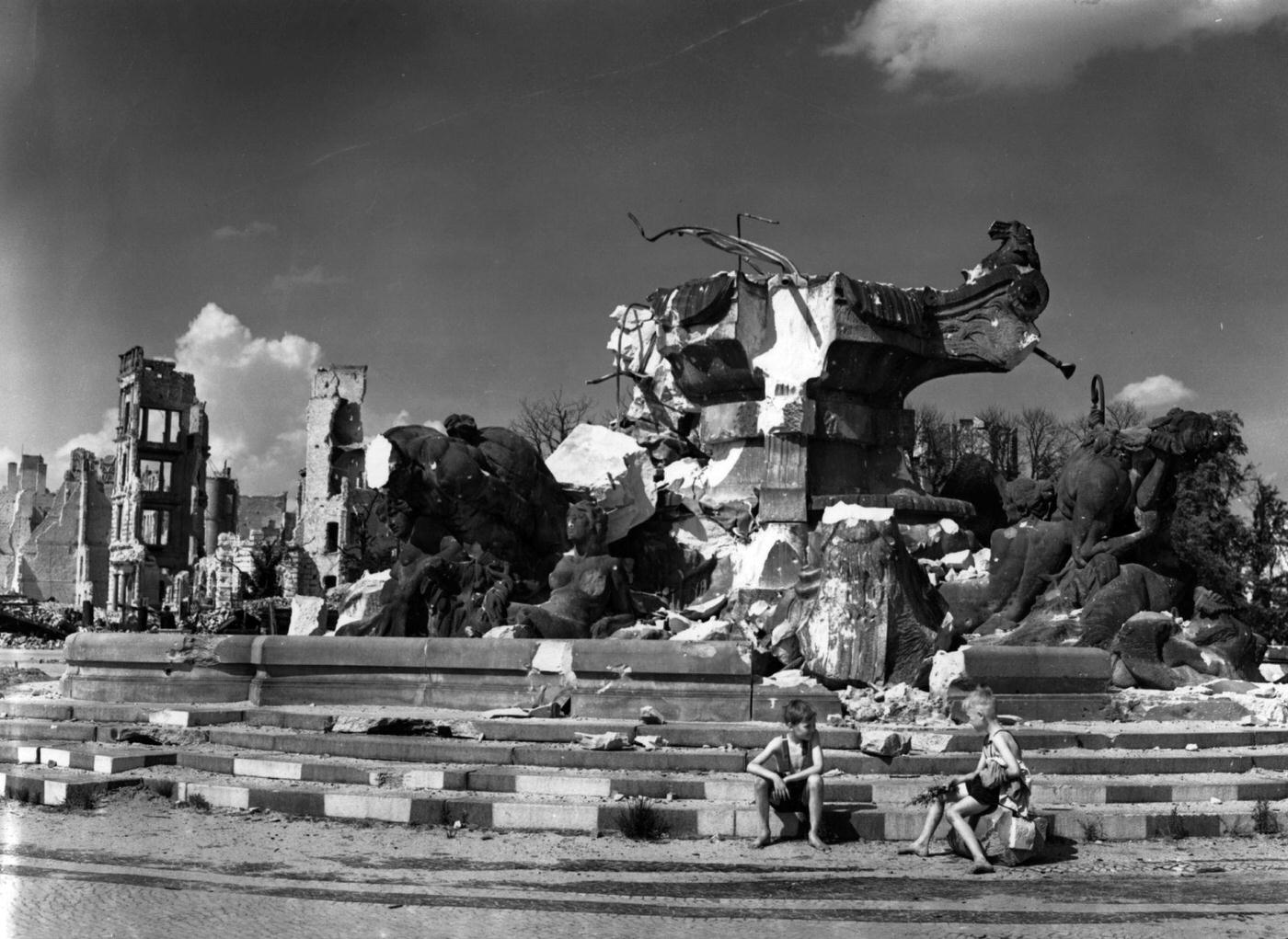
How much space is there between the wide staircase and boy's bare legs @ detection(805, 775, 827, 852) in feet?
0.54

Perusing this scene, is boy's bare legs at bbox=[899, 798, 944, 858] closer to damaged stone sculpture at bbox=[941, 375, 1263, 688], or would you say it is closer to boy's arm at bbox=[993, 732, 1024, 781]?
boy's arm at bbox=[993, 732, 1024, 781]

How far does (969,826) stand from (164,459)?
231 feet

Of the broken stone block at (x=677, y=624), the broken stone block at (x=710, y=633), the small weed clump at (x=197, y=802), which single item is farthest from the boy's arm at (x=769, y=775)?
the broken stone block at (x=677, y=624)

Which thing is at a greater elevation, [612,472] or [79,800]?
[612,472]

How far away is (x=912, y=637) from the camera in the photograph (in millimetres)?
11555

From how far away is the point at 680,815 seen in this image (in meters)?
7.96

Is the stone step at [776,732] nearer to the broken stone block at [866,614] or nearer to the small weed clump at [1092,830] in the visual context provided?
the broken stone block at [866,614]

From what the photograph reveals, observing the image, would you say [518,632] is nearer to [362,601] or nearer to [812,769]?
[362,601]

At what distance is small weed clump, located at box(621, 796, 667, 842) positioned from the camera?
25.8ft

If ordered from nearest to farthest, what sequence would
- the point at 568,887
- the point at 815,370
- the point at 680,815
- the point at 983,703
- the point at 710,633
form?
the point at 568,887 → the point at 983,703 → the point at 680,815 → the point at 710,633 → the point at 815,370

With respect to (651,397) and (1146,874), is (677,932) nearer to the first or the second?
(1146,874)

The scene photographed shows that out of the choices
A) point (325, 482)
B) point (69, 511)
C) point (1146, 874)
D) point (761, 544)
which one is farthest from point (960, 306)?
point (69, 511)

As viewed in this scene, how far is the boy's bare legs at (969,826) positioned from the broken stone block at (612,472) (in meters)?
8.64

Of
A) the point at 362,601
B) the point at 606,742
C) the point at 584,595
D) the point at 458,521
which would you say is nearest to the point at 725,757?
the point at 606,742
